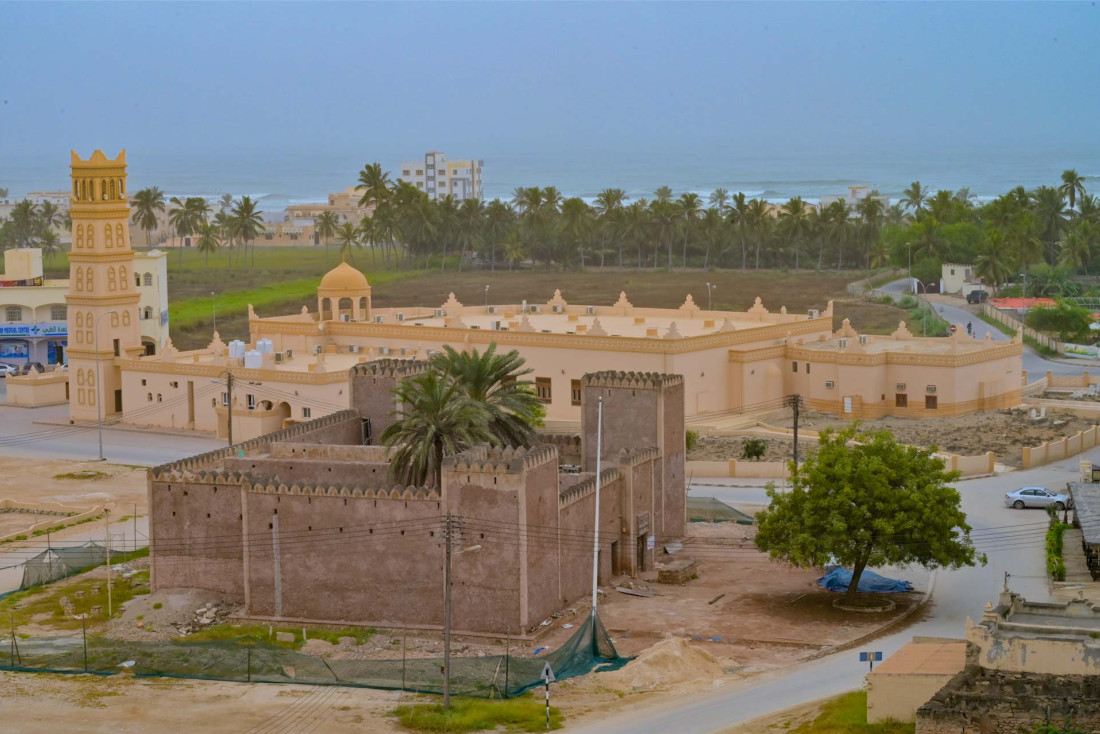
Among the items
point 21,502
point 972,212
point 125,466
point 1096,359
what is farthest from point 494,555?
point 972,212

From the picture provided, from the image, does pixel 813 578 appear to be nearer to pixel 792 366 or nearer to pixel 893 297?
pixel 792 366

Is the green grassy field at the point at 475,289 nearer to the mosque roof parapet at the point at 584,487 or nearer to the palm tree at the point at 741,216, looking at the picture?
the palm tree at the point at 741,216

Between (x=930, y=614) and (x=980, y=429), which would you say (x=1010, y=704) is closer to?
(x=930, y=614)

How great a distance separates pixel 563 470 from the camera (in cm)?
4744

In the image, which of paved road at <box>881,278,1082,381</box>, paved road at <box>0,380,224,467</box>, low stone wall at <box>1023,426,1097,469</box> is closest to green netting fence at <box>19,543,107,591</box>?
paved road at <box>0,380,224,467</box>

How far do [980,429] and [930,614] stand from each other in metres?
25.8

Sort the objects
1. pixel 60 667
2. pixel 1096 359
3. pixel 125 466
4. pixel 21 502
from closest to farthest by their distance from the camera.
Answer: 1. pixel 60 667
2. pixel 21 502
3. pixel 125 466
4. pixel 1096 359

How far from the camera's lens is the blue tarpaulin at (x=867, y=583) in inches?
1714

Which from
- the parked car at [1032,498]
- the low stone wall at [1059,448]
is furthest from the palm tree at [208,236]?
the parked car at [1032,498]

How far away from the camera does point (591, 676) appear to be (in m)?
36.9

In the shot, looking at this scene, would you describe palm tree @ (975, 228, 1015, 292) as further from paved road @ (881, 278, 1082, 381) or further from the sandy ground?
the sandy ground

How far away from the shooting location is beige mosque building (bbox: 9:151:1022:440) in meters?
68.8

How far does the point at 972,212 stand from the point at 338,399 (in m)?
89.1

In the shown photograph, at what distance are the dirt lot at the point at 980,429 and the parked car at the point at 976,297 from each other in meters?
40.6
